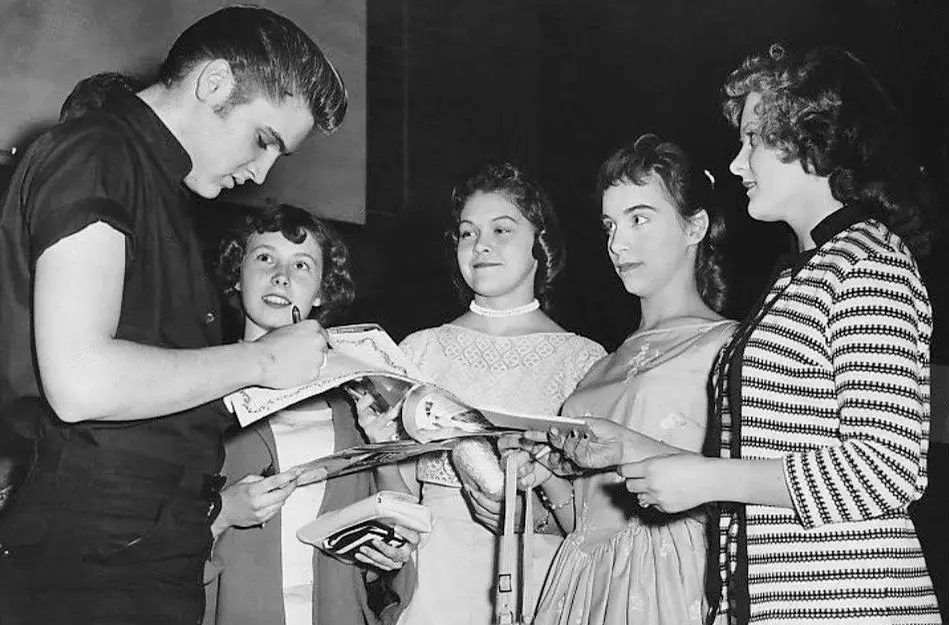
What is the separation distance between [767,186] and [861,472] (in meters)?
0.44

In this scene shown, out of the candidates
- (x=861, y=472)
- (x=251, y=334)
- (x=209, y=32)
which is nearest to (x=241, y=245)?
(x=251, y=334)

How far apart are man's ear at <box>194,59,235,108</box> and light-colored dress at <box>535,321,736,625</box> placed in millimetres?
896

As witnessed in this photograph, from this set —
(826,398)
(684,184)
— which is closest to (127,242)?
(826,398)

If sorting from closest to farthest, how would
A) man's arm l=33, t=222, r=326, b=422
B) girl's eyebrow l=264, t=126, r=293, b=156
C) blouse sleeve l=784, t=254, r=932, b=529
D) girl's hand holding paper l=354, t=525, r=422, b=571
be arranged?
man's arm l=33, t=222, r=326, b=422
blouse sleeve l=784, t=254, r=932, b=529
girl's eyebrow l=264, t=126, r=293, b=156
girl's hand holding paper l=354, t=525, r=422, b=571

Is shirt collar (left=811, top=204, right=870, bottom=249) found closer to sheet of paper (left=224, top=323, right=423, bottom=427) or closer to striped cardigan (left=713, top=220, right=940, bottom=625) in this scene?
striped cardigan (left=713, top=220, right=940, bottom=625)

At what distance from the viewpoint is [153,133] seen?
1.39 meters

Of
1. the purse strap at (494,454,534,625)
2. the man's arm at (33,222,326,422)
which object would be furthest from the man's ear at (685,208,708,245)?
the man's arm at (33,222,326,422)

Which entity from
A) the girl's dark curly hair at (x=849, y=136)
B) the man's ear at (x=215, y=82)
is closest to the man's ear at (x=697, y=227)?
the girl's dark curly hair at (x=849, y=136)

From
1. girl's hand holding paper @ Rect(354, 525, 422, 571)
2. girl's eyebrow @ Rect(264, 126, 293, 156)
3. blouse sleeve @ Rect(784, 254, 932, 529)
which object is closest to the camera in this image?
blouse sleeve @ Rect(784, 254, 932, 529)

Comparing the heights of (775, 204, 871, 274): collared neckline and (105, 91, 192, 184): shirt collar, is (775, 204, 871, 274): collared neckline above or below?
below

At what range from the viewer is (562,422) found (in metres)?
1.56

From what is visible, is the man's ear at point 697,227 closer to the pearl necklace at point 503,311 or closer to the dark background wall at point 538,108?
the pearl necklace at point 503,311

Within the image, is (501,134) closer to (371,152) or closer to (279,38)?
(371,152)

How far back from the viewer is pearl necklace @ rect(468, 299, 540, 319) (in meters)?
2.45
